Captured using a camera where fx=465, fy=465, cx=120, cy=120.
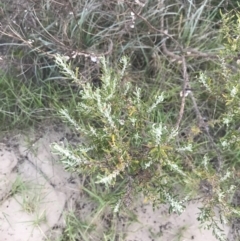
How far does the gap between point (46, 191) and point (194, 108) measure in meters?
0.71

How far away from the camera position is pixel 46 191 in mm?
1943

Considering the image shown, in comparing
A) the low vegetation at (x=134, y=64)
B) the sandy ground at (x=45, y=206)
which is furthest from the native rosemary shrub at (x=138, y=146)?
the sandy ground at (x=45, y=206)

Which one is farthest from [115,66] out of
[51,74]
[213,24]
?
[213,24]

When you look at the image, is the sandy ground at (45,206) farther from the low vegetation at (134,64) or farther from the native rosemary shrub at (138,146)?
the native rosemary shrub at (138,146)

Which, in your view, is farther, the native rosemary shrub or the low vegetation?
the low vegetation

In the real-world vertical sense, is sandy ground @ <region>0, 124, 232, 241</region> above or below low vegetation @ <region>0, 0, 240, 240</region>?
below

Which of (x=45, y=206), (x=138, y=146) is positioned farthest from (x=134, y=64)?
(x=45, y=206)

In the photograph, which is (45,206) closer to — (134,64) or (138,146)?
(138,146)

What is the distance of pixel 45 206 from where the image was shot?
1.93 metres

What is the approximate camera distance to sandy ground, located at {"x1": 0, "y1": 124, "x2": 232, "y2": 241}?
1908 mm

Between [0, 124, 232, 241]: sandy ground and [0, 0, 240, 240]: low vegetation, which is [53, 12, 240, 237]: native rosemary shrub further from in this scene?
[0, 124, 232, 241]: sandy ground

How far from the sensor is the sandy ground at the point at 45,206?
6.26 ft

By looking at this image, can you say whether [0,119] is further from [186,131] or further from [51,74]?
[186,131]

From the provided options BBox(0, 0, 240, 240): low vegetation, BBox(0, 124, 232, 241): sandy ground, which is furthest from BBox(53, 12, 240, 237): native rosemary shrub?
BBox(0, 124, 232, 241): sandy ground
